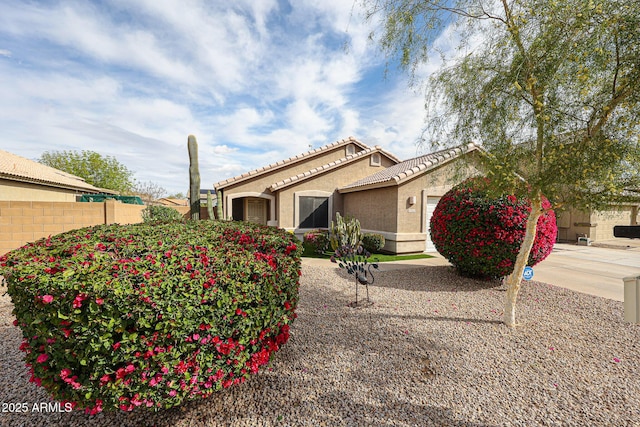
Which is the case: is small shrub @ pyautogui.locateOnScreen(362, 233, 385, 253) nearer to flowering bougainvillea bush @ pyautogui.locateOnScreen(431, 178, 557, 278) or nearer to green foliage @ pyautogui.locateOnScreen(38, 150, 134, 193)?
flowering bougainvillea bush @ pyautogui.locateOnScreen(431, 178, 557, 278)

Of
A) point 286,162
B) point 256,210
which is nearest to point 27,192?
point 256,210

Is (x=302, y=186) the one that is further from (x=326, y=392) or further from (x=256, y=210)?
(x=326, y=392)

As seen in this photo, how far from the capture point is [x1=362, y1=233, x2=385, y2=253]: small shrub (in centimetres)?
1157

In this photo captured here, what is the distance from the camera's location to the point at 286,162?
52.3 ft

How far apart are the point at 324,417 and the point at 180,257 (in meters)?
2.19

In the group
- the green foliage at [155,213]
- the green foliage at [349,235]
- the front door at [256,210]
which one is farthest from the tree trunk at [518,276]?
the green foliage at [155,213]

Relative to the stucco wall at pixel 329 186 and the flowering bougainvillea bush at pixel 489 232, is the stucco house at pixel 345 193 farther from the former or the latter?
the flowering bougainvillea bush at pixel 489 232

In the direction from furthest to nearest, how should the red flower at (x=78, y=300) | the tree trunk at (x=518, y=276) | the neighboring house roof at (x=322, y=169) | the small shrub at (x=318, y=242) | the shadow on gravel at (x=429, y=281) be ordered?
the neighboring house roof at (x=322, y=169), the small shrub at (x=318, y=242), the shadow on gravel at (x=429, y=281), the tree trunk at (x=518, y=276), the red flower at (x=78, y=300)

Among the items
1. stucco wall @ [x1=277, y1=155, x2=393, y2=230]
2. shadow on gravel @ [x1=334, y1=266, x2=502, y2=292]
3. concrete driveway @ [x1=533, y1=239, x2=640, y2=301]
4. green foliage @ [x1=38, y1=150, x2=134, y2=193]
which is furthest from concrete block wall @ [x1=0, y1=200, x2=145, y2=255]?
green foliage @ [x1=38, y1=150, x2=134, y2=193]

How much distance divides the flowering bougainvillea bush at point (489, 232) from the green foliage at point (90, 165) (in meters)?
41.4

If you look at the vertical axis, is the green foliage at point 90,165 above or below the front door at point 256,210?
above

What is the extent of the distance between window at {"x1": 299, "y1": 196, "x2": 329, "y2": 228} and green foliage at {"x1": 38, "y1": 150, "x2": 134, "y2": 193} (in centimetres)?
3318

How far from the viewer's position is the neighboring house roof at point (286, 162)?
48.4 feet

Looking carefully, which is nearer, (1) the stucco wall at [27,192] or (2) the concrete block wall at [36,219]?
(2) the concrete block wall at [36,219]
